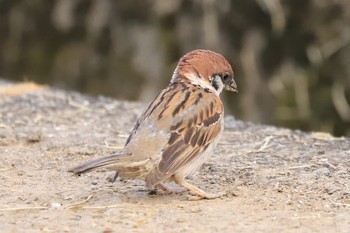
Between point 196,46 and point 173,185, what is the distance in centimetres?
614

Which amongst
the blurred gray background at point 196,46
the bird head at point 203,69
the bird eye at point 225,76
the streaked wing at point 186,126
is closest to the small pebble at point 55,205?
the streaked wing at point 186,126

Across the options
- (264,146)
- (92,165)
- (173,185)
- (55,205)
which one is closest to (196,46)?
(264,146)

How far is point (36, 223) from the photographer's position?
483 cm

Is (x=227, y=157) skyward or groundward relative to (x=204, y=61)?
groundward

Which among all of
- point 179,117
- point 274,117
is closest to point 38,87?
point 274,117

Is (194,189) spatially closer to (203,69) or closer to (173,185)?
(173,185)

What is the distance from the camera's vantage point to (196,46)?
1174 centimetres

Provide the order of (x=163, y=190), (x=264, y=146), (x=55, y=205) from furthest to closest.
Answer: (x=264, y=146) → (x=163, y=190) → (x=55, y=205)

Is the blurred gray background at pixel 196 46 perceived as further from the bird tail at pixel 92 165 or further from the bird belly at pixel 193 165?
the bird tail at pixel 92 165

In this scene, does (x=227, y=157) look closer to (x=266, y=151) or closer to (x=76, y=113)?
(x=266, y=151)

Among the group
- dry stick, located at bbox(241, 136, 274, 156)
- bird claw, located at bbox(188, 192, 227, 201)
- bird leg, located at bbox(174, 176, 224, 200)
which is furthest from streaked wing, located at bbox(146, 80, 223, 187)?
dry stick, located at bbox(241, 136, 274, 156)

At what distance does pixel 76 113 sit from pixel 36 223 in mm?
3432

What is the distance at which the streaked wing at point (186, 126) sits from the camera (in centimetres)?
512

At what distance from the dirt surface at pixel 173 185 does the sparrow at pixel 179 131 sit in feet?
0.67
